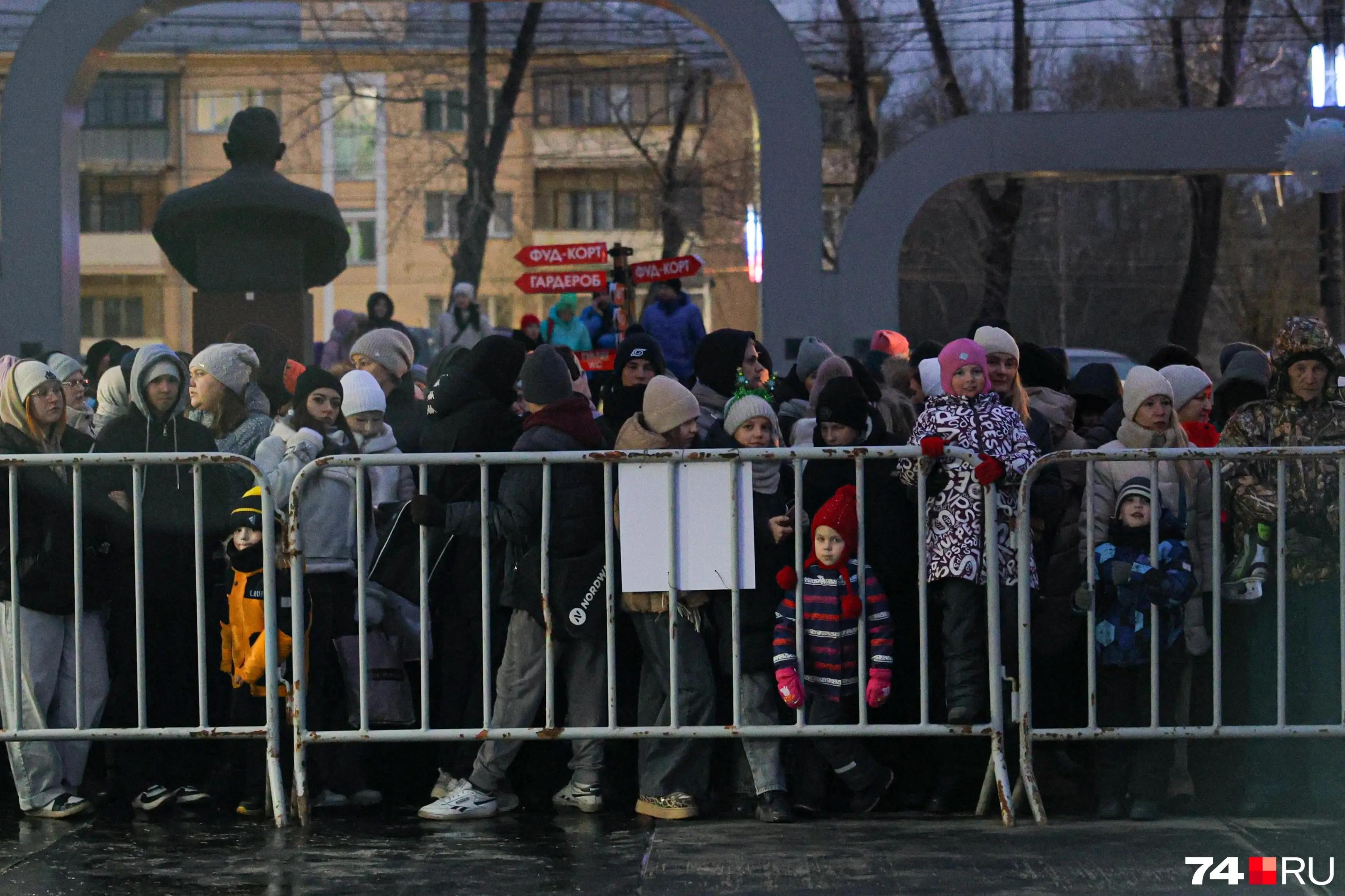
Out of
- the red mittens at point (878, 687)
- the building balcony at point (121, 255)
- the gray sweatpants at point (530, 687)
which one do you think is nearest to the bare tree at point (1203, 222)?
the red mittens at point (878, 687)

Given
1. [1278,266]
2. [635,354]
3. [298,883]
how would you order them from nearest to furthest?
[298,883] → [635,354] → [1278,266]

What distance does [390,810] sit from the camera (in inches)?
→ 264

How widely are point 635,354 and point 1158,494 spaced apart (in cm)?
273

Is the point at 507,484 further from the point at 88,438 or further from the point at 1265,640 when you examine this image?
the point at 1265,640

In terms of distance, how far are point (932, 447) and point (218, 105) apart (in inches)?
2331

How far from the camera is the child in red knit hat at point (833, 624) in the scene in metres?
6.32

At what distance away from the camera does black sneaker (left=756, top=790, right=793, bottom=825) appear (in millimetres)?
6422

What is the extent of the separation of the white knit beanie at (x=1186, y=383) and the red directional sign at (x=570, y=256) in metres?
7.11

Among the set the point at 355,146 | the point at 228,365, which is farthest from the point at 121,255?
the point at 228,365

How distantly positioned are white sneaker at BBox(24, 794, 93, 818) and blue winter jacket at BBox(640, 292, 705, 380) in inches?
287

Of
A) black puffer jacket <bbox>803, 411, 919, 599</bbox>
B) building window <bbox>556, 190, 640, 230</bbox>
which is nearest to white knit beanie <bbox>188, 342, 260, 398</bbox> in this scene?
black puffer jacket <bbox>803, 411, 919, 599</bbox>

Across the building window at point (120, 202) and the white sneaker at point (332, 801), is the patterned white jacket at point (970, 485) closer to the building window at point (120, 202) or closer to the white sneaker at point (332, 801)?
the white sneaker at point (332, 801)

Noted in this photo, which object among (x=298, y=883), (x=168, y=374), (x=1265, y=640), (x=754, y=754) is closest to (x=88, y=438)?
(x=168, y=374)

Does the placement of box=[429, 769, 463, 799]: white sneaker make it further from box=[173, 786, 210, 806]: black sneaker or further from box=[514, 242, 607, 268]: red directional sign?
box=[514, 242, 607, 268]: red directional sign
